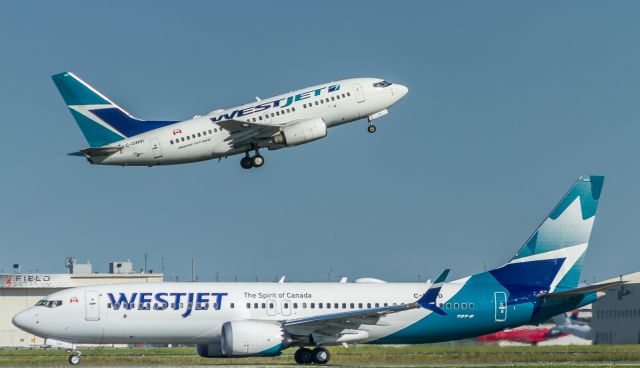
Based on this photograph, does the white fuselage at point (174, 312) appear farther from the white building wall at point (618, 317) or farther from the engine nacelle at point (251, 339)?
the white building wall at point (618, 317)

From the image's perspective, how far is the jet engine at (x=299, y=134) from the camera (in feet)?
236

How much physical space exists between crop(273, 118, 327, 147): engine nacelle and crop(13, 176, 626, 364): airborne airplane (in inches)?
458

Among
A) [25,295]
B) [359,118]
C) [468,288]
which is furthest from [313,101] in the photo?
[25,295]

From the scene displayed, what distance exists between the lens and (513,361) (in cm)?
6450

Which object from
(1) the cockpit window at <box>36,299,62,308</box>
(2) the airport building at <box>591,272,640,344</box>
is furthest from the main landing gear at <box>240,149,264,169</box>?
(2) the airport building at <box>591,272,640,344</box>

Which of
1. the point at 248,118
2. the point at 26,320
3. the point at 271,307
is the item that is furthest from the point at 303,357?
the point at 248,118

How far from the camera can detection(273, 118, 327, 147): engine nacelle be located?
72.1 metres

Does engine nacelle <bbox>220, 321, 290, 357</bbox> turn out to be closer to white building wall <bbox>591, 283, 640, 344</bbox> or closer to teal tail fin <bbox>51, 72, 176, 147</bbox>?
teal tail fin <bbox>51, 72, 176, 147</bbox>

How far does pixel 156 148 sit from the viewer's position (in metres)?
69.5

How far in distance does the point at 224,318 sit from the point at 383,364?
25.5 feet

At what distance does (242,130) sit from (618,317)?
3126 cm

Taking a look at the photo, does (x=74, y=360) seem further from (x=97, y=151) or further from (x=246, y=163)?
(x=246, y=163)

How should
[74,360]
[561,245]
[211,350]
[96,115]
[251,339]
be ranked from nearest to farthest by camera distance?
[251,339] < [74,360] < [211,350] < [561,245] < [96,115]

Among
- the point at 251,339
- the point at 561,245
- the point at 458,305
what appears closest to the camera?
the point at 251,339
